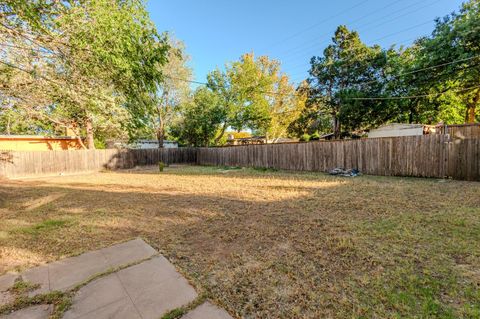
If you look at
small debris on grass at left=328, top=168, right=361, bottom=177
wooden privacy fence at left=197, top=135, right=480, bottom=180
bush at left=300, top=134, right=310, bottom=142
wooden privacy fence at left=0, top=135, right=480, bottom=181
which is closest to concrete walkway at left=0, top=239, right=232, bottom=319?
wooden privacy fence at left=0, top=135, right=480, bottom=181

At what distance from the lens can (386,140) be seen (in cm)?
852

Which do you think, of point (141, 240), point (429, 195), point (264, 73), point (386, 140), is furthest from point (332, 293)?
point (264, 73)

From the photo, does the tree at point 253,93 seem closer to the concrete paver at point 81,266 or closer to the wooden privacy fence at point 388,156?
the wooden privacy fence at point 388,156

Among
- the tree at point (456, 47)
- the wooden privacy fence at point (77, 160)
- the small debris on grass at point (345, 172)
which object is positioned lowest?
the small debris on grass at point (345, 172)

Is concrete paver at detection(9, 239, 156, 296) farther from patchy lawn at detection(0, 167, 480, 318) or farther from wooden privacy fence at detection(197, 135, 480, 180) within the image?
wooden privacy fence at detection(197, 135, 480, 180)

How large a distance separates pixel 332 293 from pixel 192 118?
1845cm

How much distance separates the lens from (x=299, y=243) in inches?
113

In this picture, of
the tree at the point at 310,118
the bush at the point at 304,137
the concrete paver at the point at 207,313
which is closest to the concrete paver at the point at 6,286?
the concrete paver at the point at 207,313

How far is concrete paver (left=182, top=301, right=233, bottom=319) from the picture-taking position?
1631 mm

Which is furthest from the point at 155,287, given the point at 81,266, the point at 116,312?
the point at 81,266

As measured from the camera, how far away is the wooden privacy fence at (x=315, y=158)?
279 inches

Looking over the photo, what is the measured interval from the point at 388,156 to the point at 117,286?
9.34 meters

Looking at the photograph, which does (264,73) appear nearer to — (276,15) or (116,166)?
(276,15)

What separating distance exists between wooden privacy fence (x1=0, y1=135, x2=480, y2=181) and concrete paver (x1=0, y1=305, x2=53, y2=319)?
735 cm
